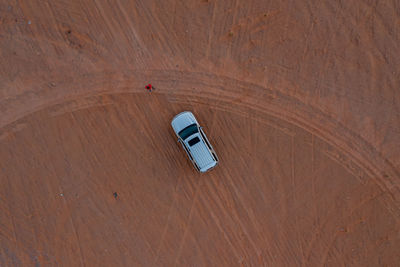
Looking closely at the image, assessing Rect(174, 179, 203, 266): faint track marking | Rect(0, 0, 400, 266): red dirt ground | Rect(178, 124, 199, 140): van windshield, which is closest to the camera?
Rect(178, 124, 199, 140): van windshield

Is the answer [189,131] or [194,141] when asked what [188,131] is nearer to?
[189,131]

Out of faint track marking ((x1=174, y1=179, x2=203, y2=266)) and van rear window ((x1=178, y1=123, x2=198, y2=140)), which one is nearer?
van rear window ((x1=178, y1=123, x2=198, y2=140))

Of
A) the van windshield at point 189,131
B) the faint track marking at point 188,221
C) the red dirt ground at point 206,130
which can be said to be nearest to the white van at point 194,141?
the van windshield at point 189,131

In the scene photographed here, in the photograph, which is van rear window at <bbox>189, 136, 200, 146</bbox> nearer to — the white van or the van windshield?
the white van

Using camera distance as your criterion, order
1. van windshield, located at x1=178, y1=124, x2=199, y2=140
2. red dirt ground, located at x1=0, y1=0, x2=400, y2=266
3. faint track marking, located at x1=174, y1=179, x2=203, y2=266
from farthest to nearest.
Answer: faint track marking, located at x1=174, y1=179, x2=203, y2=266
red dirt ground, located at x1=0, y1=0, x2=400, y2=266
van windshield, located at x1=178, y1=124, x2=199, y2=140

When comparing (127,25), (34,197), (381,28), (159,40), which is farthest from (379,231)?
(34,197)

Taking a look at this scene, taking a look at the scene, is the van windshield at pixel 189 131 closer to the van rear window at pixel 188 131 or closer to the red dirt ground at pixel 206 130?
the van rear window at pixel 188 131

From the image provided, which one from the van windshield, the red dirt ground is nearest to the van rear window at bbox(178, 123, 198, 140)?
the van windshield

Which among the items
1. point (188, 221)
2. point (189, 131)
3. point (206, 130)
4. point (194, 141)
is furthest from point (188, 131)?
point (188, 221)
